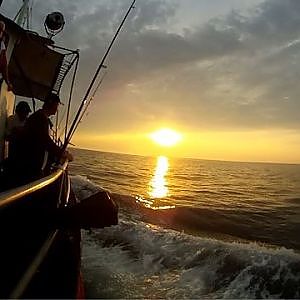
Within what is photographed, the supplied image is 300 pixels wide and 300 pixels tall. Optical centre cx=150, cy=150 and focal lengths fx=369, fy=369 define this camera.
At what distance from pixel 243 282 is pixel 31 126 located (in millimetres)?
5233

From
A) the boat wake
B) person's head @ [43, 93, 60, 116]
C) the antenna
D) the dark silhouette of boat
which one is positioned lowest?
the boat wake

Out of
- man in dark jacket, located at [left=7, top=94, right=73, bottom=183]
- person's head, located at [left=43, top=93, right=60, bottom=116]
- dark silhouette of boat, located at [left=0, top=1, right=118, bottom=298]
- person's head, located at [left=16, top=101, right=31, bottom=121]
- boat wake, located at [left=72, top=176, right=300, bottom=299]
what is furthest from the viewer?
boat wake, located at [left=72, top=176, right=300, bottom=299]

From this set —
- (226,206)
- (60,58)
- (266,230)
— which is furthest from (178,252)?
(226,206)

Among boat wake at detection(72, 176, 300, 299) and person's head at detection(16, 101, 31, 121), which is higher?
person's head at detection(16, 101, 31, 121)

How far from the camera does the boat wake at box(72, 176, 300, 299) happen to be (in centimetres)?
684

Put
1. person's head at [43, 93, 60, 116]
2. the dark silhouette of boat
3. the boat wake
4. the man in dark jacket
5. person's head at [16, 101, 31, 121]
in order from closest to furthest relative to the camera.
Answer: the dark silhouette of boat → the man in dark jacket → person's head at [43, 93, 60, 116] → person's head at [16, 101, 31, 121] → the boat wake

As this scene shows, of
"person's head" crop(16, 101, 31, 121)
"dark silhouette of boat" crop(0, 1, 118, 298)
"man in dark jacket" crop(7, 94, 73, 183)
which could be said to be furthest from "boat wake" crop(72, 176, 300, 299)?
"person's head" crop(16, 101, 31, 121)

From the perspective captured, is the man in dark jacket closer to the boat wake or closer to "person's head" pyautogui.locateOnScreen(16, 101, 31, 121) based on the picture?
"person's head" pyautogui.locateOnScreen(16, 101, 31, 121)

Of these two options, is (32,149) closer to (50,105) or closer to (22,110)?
(50,105)

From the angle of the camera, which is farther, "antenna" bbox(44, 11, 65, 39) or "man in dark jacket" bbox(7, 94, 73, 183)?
"antenna" bbox(44, 11, 65, 39)

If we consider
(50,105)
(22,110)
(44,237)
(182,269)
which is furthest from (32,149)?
(182,269)

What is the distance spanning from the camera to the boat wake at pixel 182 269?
6.84 meters

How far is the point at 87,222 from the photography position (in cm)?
338

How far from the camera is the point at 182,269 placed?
8.05 m
